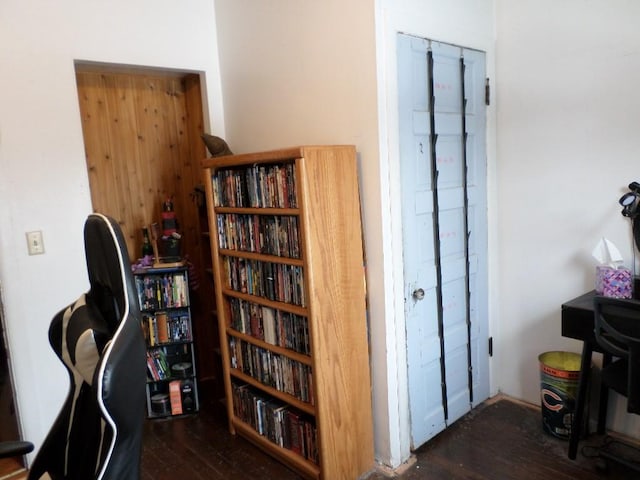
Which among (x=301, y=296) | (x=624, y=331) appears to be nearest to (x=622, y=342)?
(x=624, y=331)

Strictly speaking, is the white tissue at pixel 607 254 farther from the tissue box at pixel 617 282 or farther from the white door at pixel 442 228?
the white door at pixel 442 228

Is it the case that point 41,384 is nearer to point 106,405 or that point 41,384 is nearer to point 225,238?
point 225,238

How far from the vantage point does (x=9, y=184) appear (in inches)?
91.0

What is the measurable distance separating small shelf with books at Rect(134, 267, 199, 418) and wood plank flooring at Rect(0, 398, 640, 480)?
17cm

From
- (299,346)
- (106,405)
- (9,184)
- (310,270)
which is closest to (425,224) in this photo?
(310,270)

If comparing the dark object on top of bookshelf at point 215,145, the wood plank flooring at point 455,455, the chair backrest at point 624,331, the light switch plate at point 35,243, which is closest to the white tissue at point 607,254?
the chair backrest at point 624,331

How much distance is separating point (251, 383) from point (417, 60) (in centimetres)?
190

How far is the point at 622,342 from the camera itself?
73.8 inches

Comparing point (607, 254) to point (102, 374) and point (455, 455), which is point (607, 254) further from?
point (102, 374)

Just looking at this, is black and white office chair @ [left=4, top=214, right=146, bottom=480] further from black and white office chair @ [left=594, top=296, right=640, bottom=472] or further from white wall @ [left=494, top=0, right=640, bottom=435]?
white wall @ [left=494, top=0, right=640, bottom=435]

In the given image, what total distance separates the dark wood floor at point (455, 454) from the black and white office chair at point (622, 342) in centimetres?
27

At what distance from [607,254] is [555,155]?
0.60 m

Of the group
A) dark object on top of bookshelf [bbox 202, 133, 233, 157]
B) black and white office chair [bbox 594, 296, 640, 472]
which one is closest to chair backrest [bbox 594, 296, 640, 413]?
black and white office chair [bbox 594, 296, 640, 472]

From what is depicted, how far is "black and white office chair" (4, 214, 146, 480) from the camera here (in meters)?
0.92
